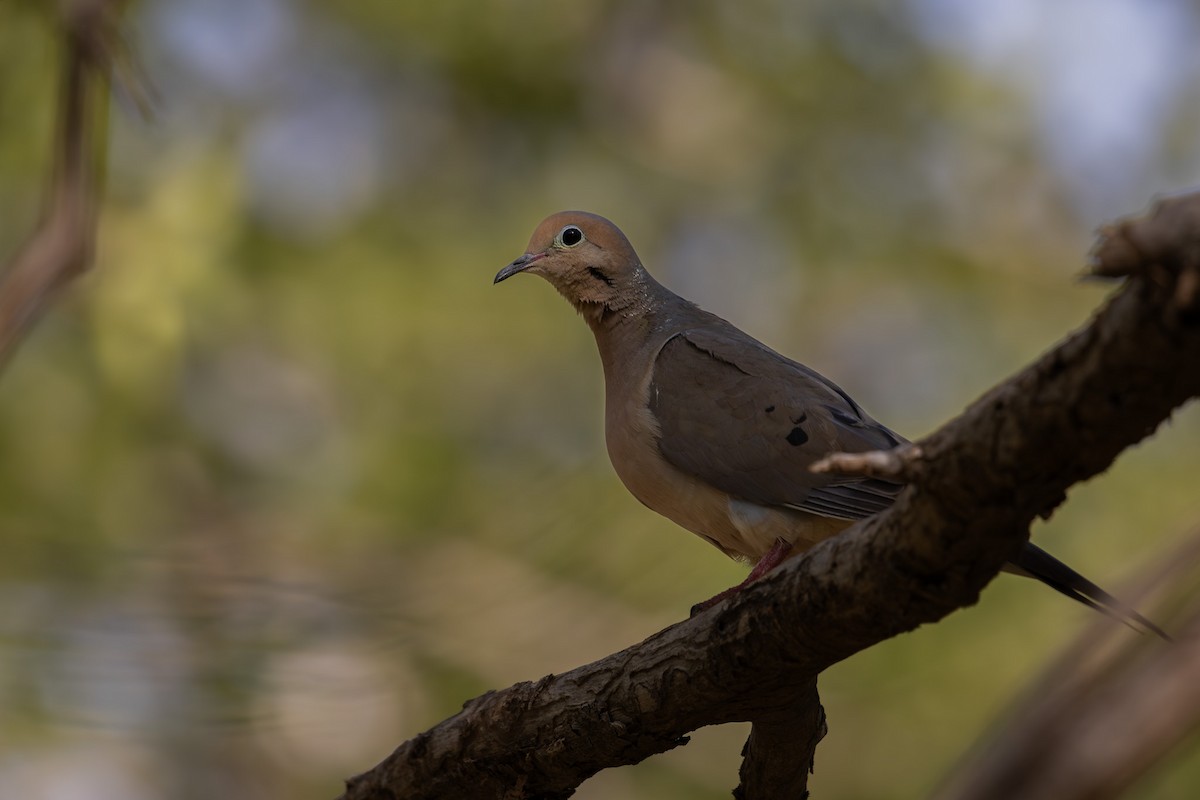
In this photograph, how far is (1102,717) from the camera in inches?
43.6

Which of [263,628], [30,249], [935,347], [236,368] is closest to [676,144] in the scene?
[935,347]

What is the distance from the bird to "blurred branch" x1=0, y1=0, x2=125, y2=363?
1655 millimetres

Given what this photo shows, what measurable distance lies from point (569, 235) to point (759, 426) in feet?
3.87

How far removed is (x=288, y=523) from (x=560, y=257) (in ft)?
11.4

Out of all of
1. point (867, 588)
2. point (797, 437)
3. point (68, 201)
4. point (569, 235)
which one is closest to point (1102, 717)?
point (867, 588)

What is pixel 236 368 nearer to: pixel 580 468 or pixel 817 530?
pixel 580 468

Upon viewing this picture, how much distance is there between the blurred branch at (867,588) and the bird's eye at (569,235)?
1.81 meters

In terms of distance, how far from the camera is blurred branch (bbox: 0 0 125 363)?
2621 mm

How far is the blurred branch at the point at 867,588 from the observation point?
5.88 feet

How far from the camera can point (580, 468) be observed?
24.5 feet

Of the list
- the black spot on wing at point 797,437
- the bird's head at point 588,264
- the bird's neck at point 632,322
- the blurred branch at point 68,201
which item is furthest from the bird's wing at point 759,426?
the blurred branch at point 68,201

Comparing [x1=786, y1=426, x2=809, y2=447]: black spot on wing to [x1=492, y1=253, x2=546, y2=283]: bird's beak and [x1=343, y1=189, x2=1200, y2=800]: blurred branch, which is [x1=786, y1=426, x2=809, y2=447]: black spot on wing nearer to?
[x1=343, y1=189, x2=1200, y2=800]: blurred branch

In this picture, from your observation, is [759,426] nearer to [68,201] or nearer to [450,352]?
[68,201]

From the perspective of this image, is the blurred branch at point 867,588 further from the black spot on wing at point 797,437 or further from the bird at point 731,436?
the black spot on wing at point 797,437
